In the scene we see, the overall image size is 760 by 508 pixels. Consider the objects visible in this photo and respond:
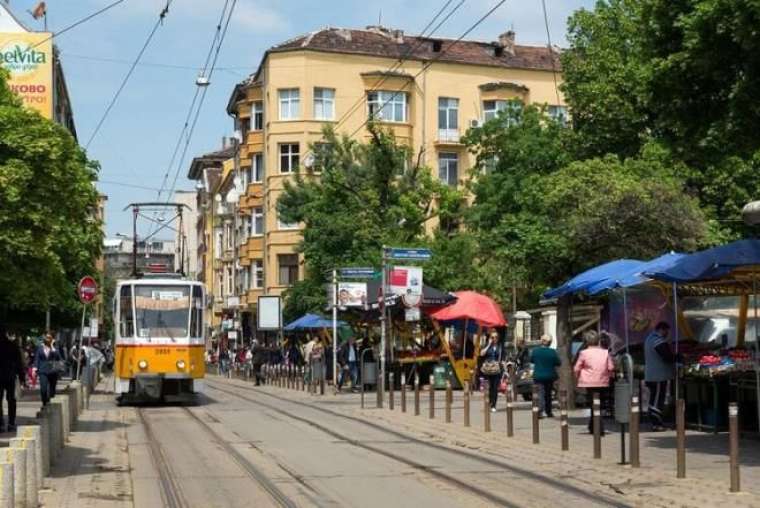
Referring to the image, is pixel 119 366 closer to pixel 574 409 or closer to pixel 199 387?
pixel 199 387

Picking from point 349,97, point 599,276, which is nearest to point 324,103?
point 349,97

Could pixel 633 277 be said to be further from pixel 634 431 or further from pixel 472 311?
pixel 472 311

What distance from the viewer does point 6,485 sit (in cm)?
1005

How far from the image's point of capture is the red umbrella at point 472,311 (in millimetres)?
36594

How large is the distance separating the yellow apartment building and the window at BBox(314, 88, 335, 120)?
52 mm

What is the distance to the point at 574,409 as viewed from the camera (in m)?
26.4

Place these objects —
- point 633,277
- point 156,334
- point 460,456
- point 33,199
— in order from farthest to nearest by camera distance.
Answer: point 156,334 < point 633,277 < point 460,456 < point 33,199

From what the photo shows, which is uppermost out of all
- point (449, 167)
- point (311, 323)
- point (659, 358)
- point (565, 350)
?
point (449, 167)

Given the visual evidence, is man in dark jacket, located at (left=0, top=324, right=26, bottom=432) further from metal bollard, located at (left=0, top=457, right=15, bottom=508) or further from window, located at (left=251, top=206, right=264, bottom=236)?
window, located at (left=251, top=206, right=264, bottom=236)

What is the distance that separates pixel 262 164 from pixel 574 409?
44496mm

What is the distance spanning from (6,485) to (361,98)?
56.5 metres

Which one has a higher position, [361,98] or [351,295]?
[361,98]

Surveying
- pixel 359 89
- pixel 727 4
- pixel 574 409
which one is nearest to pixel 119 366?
pixel 574 409

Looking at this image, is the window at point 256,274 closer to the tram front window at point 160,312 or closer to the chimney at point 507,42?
the chimney at point 507,42
